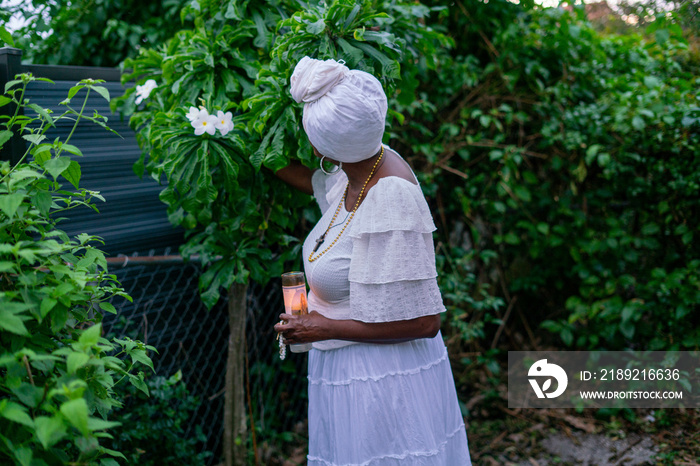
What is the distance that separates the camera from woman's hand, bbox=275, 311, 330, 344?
1.70 metres

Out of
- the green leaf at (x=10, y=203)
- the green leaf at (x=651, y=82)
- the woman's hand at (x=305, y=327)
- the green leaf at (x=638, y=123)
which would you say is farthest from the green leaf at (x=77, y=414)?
the green leaf at (x=651, y=82)

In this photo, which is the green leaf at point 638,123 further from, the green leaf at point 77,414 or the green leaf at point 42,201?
the green leaf at point 77,414

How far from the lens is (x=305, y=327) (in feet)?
5.57

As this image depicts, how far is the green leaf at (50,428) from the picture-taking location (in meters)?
0.96

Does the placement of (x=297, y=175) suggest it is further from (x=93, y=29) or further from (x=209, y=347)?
(x=93, y=29)

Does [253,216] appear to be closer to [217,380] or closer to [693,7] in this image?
[217,380]

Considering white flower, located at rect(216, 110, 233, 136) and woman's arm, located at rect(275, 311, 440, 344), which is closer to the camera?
woman's arm, located at rect(275, 311, 440, 344)

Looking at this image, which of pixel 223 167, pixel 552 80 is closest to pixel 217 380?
pixel 223 167

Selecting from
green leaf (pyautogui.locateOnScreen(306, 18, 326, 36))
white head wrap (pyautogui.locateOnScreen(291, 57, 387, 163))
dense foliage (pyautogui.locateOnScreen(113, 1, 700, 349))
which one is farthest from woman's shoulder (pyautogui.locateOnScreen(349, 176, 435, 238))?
dense foliage (pyautogui.locateOnScreen(113, 1, 700, 349))

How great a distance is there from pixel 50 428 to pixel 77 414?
0.05 meters

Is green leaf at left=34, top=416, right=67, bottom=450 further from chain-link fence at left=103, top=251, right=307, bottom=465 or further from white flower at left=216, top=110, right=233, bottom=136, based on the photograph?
chain-link fence at left=103, top=251, right=307, bottom=465

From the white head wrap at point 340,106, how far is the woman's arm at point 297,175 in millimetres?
392

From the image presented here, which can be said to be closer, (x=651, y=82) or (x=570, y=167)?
(x=651, y=82)

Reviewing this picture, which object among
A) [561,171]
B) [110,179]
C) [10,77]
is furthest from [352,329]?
[561,171]
